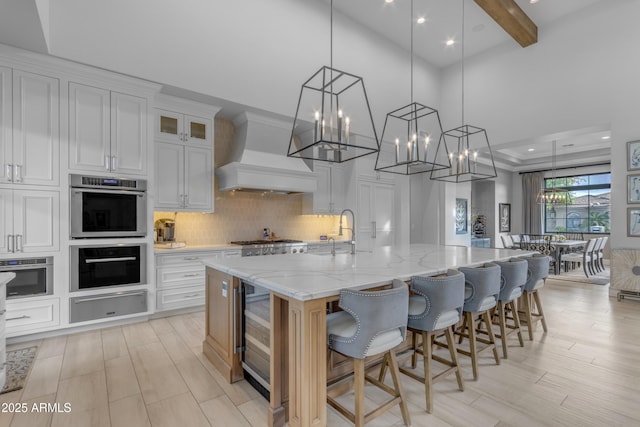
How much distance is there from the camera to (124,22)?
145 inches

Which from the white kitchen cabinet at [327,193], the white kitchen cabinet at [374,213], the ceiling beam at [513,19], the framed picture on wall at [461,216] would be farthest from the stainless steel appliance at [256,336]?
the framed picture on wall at [461,216]

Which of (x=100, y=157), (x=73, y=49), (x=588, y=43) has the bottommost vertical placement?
(x=100, y=157)

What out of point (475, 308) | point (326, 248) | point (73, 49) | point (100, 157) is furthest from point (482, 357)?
point (73, 49)

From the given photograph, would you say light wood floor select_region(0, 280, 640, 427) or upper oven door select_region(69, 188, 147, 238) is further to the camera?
upper oven door select_region(69, 188, 147, 238)

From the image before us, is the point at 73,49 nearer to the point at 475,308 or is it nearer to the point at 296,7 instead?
the point at 296,7

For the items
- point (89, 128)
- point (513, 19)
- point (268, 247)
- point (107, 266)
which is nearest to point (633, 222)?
point (513, 19)

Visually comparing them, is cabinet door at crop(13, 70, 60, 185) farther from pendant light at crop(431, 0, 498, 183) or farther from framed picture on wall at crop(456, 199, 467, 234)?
framed picture on wall at crop(456, 199, 467, 234)

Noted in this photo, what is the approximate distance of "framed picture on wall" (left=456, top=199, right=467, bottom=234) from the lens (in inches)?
322

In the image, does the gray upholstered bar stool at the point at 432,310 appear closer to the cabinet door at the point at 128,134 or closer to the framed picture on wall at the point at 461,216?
the cabinet door at the point at 128,134

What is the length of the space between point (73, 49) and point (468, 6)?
5695 millimetres

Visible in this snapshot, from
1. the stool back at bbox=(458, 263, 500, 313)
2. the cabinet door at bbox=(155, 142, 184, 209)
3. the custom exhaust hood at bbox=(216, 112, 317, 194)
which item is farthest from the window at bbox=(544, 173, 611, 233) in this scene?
the cabinet door at bbox=(155, 142, 184, 209)

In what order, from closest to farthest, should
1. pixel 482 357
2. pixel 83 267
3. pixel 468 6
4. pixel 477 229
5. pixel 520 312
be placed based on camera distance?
pixel 482 357
pixel 83 267
pixel 520 312
pixel 468 6
pixel 477 229

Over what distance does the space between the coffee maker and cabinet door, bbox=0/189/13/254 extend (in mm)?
1582

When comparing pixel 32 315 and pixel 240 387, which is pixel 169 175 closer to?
pixel 32 315
